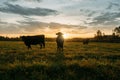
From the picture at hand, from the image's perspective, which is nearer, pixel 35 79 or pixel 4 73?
pixel 35 79

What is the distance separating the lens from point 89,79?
380 inches

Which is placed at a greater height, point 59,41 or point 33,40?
point 33,40

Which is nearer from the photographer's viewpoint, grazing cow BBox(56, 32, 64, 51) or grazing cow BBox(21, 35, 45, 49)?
grazing cow BBox(56, 32, 64, 51)

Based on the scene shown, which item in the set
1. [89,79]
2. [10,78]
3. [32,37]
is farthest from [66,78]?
[32,37]

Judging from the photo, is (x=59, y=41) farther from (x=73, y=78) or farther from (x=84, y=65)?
(x=73, y=78)

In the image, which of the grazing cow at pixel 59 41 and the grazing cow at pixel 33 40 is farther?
the grazing cow at pixel 33 40

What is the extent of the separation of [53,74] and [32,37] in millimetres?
23287

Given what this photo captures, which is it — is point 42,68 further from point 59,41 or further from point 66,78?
point 59,41

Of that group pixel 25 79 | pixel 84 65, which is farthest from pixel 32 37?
pixel 25 79

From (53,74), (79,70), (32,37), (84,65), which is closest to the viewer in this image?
(53,74)

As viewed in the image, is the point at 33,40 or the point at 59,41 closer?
the point at 59,41

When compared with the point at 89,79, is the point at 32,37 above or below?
above

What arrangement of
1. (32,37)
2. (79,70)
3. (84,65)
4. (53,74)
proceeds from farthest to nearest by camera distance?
(32,37) → (84,65) → (79,70) → (53,74)

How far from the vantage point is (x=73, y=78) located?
9.78 m
